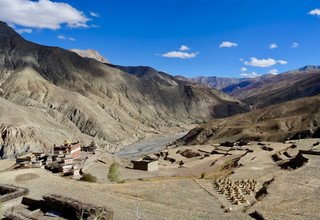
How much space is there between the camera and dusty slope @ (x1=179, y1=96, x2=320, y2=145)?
111550mm

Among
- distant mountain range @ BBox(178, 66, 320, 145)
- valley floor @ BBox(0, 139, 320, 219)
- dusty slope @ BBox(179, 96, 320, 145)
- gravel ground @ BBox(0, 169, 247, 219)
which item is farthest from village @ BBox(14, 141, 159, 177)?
dusty slope @ BBox(179, 96, 320, 145)

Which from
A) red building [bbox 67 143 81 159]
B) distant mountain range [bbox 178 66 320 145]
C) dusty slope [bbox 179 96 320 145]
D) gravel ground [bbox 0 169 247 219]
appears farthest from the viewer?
dusty slope [bbox 179 96 320 145]

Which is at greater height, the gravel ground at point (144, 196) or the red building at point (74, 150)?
the red building at point (74, 150)

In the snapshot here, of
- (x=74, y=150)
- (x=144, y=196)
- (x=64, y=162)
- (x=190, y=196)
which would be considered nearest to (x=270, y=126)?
(x=74, y=150)

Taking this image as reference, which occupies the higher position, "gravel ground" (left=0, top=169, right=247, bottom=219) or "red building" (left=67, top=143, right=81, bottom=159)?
"red building" (left=67, top=143, right=81, bottom=159)

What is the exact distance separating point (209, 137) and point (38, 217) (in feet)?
377

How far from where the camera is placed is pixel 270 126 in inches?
4978

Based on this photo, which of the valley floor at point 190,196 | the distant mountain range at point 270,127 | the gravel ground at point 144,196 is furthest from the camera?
the distant mountain range at point 270,127

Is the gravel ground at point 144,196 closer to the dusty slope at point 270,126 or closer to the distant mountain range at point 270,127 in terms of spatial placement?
the distant mountain range at point 270,127

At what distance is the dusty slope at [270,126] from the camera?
112 m

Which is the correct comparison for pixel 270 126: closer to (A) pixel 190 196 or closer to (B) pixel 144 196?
(A) pixel 190 196

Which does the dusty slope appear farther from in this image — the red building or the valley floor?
the valley floor

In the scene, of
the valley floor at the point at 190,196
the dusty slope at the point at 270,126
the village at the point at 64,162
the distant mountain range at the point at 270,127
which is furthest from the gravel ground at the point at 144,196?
the dusty slope at the point at 270,126

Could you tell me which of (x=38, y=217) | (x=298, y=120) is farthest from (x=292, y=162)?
(x=298, y=120)
